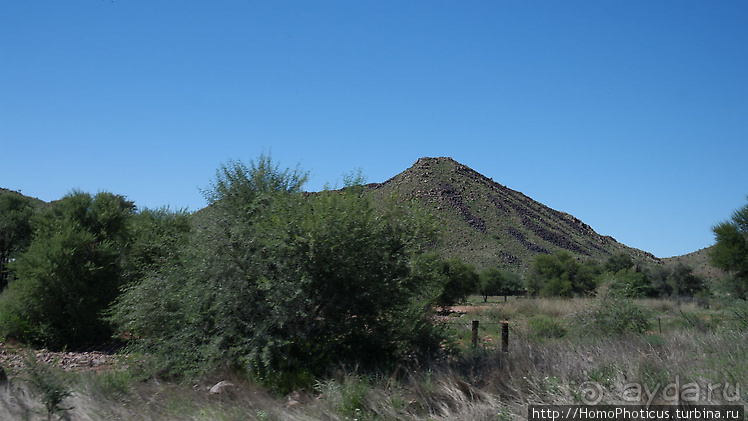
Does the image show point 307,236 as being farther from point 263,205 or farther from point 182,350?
point 182,350

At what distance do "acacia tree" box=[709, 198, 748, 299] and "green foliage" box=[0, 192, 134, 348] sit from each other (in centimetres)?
2998

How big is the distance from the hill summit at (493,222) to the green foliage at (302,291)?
4336cm

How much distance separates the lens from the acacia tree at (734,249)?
93.7 ft

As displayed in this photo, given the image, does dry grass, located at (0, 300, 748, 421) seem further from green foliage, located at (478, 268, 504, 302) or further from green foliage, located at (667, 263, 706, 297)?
green foliage, located at (667, 263, 706, 297)

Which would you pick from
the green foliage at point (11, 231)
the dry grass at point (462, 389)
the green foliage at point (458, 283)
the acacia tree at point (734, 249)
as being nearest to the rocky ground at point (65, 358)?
the dry grass at point (462, 389)

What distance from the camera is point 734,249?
29.2m

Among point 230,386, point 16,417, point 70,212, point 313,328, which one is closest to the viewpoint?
point 16,417

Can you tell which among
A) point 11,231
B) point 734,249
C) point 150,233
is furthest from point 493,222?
point 150,233

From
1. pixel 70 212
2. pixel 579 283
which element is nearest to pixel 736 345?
pixel 70 212

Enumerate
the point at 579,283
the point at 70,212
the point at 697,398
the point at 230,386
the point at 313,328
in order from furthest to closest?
the point at 579,283 < the point at 70,212 < the point at 313,328 < the point at 230,386 < the point at 697,398

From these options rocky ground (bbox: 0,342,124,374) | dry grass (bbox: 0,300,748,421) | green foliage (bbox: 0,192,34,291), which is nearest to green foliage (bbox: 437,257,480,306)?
rocky ground (bbox: 0,342,124,374)

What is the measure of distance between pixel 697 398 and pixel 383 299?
576cm

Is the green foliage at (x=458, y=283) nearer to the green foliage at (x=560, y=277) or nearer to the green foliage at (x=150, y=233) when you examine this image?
the green foliage at (x=560, y=277)

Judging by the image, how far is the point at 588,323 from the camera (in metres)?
17.7
